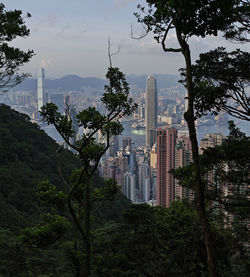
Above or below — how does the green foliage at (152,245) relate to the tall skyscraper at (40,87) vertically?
below

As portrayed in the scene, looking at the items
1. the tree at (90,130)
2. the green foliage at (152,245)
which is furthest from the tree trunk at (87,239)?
the green foliage at (152,245)

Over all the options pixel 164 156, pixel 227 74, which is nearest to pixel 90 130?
pixel 227 74

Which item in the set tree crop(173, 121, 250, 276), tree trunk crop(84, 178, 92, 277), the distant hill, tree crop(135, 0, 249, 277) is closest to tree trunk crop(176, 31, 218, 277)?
tree crop(135, 0, 249, 277)

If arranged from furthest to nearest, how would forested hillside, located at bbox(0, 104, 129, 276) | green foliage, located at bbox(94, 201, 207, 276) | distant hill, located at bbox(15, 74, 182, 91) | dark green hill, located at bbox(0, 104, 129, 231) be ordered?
distant hill, located at bbox(15, 74, 182, 91), dark green hill, located at bbox(0, 104, 129, 231), forested hillside, located at bbox(0, 104, 129, 276), green foliage, located at bbox(94, 201, 207, 276)

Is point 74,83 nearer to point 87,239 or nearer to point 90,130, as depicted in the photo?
point 90,130

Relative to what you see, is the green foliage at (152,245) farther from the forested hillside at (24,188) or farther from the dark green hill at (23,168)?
the dark green hill at (23,168)

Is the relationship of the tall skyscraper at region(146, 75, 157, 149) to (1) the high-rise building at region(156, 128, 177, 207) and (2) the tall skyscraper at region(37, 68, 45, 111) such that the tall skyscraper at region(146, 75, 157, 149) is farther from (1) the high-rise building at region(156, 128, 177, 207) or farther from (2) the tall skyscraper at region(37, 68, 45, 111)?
(1) the high-rise building at region(156, 128, 177, 207)
